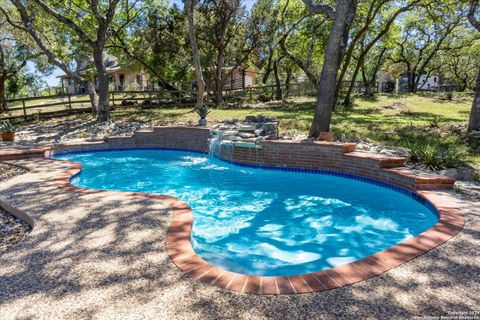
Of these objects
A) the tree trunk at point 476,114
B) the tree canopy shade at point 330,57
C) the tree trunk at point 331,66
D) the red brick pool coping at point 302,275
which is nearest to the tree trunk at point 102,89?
the tree canopy shade at point 330,57

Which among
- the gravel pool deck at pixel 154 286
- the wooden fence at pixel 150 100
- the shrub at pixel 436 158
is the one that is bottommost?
the gravel pool deck at pixel 154 286

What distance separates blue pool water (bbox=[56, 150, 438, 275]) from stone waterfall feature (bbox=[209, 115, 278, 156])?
731 millimetres

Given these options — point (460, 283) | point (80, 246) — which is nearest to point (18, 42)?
point (80, 246)

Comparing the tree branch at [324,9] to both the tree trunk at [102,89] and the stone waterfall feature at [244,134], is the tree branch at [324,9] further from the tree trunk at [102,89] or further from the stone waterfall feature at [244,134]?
the tree trunk at [102,89]

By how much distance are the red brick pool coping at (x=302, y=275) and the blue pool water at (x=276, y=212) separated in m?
0.64

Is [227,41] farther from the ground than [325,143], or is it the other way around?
[227,41]

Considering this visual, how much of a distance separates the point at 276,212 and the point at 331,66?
16.0 ft

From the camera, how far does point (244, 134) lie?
30.6ft

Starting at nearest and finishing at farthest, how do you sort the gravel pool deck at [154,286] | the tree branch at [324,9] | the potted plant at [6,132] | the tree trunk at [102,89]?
1. the gravel pool deck at [154,286]
2. the tree branch at [324,9]
3. the potted plant at [6,132]
4. the tree trunk at [102,89]

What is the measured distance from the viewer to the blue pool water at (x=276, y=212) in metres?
4.18

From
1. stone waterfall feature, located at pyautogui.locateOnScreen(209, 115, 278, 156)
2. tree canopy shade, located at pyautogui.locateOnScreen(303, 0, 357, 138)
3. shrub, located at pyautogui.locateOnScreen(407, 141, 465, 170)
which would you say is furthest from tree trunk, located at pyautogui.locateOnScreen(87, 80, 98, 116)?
shrub, located at pyautogui.locateOnScreen(407, 141, 465, 170)

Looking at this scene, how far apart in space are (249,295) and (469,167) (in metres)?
6.17

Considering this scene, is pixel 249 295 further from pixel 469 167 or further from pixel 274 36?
pixel 274 36

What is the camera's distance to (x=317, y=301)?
2.46 meters
